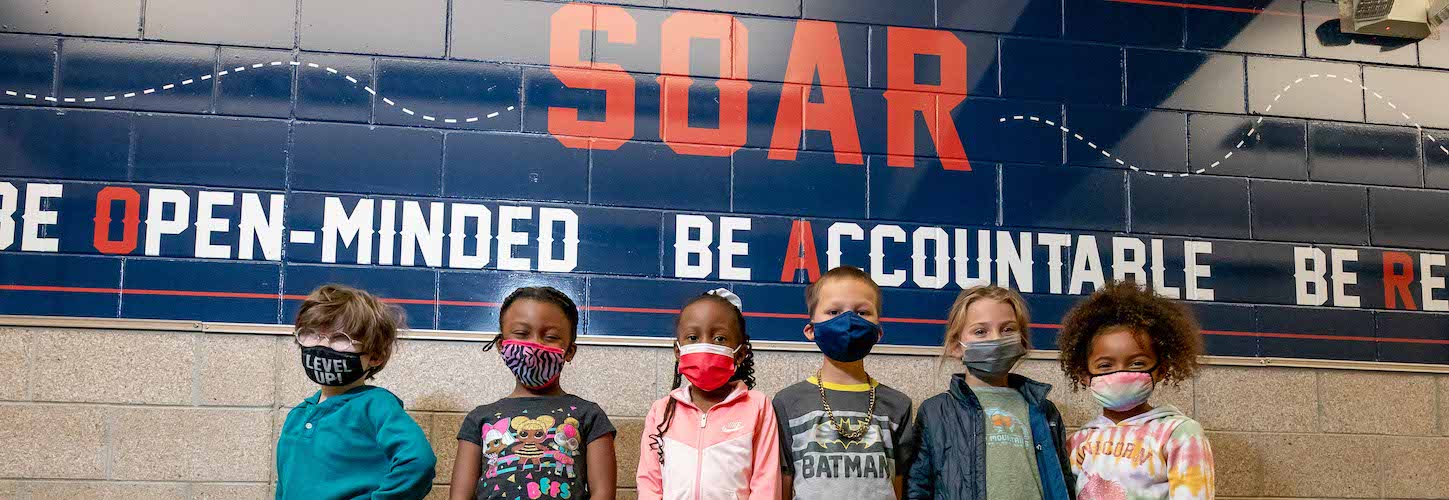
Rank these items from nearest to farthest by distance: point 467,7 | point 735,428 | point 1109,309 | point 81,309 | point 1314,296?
point 735,428, point 1109,309, point 81,309, point 467,7, point 1314,296

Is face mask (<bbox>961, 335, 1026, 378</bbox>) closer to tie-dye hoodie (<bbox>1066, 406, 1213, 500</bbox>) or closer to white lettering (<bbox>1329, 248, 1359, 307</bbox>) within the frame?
tie-dye hoodie (<bbox>1066, 406, 1213, 500</bbox>)

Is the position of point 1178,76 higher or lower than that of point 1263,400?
higher

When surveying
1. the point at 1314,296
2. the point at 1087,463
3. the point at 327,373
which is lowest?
the point at 1087,463

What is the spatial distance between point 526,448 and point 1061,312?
205 centimetres

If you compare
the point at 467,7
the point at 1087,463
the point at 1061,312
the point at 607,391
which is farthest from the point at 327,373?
the point at 1061,312

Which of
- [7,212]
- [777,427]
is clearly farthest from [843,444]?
[7,212]

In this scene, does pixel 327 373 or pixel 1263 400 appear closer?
pixel 327 373

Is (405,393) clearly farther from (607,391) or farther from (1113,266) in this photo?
(1113,266)

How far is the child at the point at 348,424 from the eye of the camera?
3.07 m

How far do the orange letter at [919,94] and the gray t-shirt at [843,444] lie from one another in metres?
1.21

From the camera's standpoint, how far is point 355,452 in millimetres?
3115

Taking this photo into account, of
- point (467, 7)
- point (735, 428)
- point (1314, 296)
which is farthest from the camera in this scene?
point (1314, 296)

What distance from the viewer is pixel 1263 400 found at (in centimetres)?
420

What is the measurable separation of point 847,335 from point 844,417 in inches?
8.8
